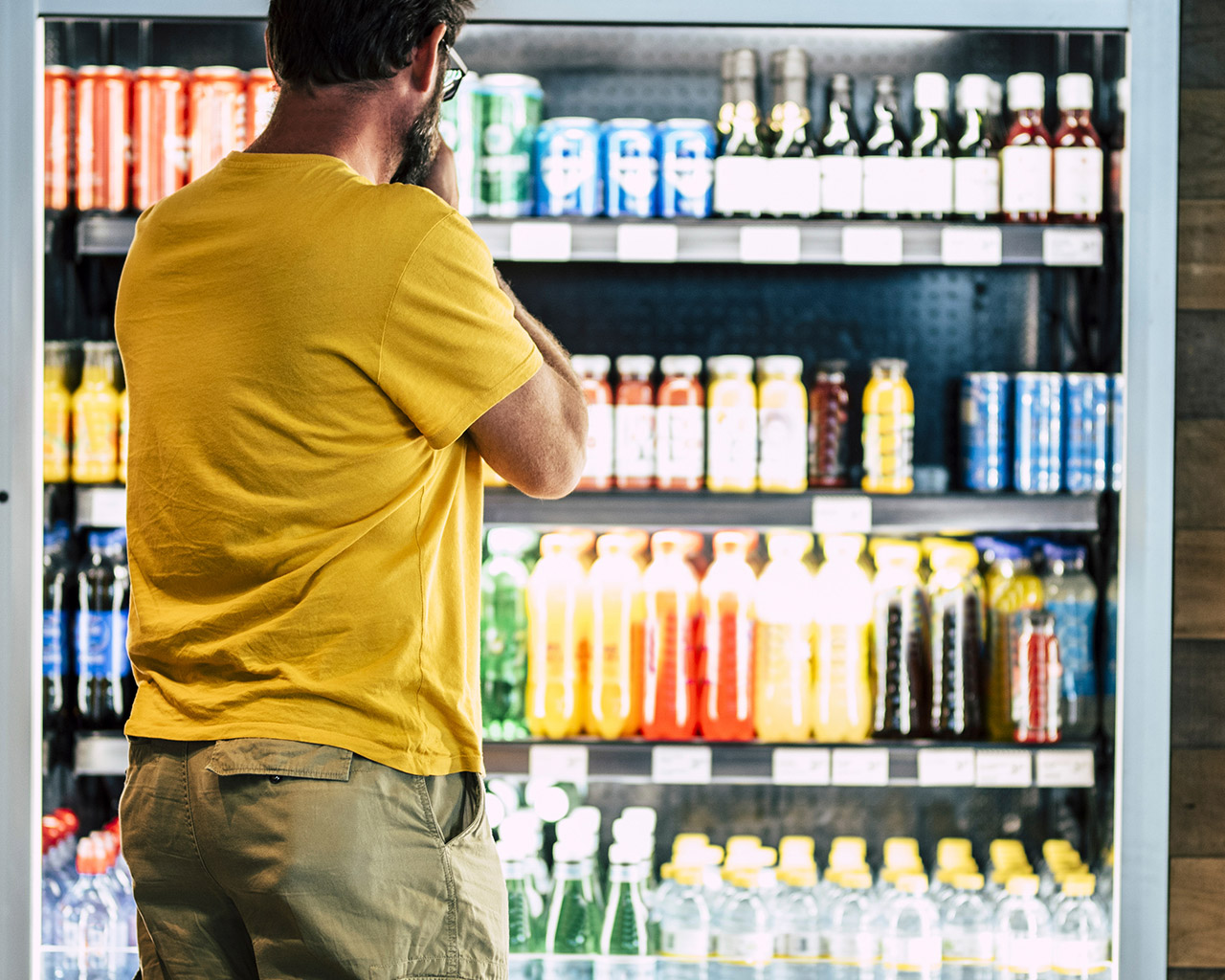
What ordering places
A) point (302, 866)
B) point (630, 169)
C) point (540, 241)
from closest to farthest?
point (302, 866) → point (540, 241) → point (630, 169)

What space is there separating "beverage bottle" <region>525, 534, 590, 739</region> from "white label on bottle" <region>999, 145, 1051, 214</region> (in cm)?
102

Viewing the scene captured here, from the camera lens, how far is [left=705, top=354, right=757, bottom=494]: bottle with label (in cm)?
199

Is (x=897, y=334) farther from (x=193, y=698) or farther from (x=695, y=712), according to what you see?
(x=193, y=698)

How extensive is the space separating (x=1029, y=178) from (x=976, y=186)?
0.29 ft

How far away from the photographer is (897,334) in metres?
2.32

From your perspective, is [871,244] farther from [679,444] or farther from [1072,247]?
[679,444]

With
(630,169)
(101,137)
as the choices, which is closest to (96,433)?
(101,137)

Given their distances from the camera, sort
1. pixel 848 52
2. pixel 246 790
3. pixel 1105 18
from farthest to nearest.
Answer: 1. pixel 848 52
2. pixel 1105 18
3. pixel 246 790

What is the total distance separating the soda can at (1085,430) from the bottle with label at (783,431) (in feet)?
1.52

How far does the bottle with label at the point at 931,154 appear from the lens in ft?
6.47

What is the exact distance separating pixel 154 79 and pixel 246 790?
150 cm

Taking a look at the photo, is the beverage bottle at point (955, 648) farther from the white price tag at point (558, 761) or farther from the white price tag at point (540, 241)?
the white price tag at point (540, 241)

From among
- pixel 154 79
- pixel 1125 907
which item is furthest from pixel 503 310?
pixel 1125 907

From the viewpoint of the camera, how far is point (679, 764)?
1.87 meters
